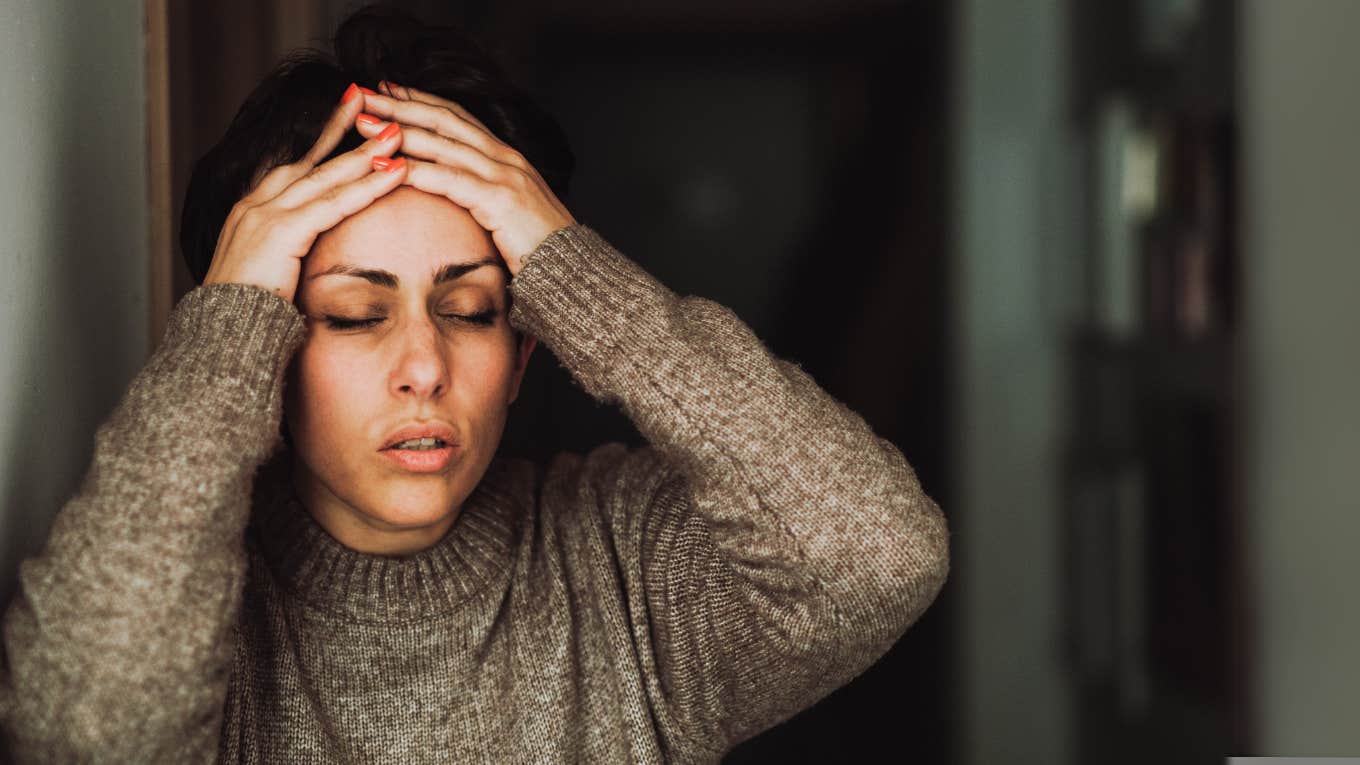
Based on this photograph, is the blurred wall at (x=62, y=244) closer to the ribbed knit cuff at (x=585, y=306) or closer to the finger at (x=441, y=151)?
the finger at (x=441, y=151)

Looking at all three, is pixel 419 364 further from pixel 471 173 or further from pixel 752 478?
pixel 752 478

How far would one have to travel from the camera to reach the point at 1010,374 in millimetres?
2496

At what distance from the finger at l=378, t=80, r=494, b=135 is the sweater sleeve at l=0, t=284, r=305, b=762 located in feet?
0.96

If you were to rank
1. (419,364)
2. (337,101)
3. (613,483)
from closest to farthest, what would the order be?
(419,364) → (337,101) → (613,483)

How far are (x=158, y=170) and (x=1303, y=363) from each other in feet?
5.56

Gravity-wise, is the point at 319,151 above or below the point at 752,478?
above

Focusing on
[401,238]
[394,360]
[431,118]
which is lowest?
[394,360]

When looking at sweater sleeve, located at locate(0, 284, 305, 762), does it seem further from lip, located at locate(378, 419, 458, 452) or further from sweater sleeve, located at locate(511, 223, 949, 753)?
sweater sleeve, located at locate(511, 223, 949, 753)

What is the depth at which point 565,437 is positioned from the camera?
2.12 m

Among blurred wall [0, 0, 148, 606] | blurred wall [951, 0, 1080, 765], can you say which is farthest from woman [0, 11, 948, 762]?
blurred wall [951, 0, 1080, 765]

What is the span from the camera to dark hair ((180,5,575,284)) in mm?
1139

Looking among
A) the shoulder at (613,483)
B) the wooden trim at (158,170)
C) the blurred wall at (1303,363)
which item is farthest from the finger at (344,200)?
the blurred wall at (1303,363)

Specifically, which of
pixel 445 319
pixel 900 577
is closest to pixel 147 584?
pixel 445 319

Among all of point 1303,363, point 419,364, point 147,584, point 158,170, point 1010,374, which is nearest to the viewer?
point 147,584
